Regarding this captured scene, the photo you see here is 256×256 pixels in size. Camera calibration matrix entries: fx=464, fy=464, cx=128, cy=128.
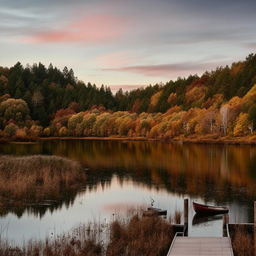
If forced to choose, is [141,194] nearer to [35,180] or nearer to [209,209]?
[35,180]

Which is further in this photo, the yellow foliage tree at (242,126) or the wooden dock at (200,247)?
the yellow foliage tree at (242,126)

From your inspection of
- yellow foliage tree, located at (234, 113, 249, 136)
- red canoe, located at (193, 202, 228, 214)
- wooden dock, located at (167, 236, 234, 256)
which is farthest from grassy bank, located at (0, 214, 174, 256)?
yellow foliage tree, located at (234, 113, 249, 136)

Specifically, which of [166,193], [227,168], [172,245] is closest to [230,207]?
[166,193]

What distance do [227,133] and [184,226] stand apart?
404ft

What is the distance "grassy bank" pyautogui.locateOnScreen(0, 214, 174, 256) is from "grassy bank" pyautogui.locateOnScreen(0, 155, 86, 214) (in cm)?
1141

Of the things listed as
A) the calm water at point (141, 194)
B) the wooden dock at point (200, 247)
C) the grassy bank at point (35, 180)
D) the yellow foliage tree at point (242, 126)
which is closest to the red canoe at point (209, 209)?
the calm water at point (141, 194)

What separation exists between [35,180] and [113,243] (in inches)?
815

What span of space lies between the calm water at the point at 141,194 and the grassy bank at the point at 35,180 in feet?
3.32

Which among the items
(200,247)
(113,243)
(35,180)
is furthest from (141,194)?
(200,247)

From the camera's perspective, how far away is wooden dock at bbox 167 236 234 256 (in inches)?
829

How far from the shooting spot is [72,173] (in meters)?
49.2

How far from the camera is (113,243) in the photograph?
76.5ft

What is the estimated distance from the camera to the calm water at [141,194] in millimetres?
31094

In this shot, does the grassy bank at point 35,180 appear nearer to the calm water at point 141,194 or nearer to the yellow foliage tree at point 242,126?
the calm water at point 141,194
